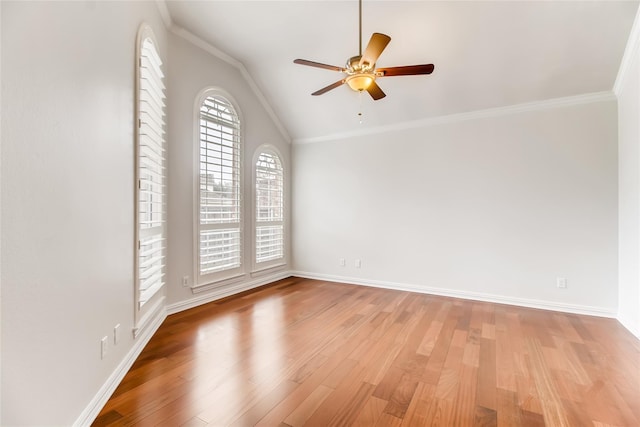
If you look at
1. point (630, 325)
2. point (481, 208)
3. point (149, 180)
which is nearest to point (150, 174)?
point (149, 180)

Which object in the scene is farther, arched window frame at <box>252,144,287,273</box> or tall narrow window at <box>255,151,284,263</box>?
tall narrow window at <box>255,151,284,263</box>

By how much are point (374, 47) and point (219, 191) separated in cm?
276

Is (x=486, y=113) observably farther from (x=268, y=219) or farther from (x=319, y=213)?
(x=268, y=219)

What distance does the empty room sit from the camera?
1.42 m

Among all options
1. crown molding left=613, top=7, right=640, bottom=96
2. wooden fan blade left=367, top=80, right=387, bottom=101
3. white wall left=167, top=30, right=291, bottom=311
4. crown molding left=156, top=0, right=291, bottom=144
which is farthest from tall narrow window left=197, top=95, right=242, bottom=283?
crown molding left=613, top=7, right=640, bottom=96

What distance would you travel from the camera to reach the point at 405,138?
4.55 metres

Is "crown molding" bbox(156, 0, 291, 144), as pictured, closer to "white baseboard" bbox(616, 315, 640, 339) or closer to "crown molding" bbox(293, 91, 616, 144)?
"crown molding" bbox(293, 91, 616, 144)

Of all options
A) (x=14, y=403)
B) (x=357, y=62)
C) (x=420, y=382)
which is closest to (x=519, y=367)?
(x=420, y=382)

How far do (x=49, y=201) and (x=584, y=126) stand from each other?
17.0 ft

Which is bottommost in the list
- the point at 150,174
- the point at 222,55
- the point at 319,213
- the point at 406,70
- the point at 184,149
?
the point at 319,213

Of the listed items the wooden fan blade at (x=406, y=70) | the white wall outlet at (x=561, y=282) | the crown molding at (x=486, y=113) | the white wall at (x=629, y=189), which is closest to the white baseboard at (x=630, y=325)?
the white wall at (x=629, y=189)

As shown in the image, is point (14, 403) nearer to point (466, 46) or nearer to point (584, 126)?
point (466, 46)

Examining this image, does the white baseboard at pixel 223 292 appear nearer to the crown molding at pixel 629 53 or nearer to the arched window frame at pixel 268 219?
the arched window frame at pixel 268 219

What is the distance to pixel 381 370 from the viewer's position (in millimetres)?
2186
